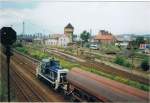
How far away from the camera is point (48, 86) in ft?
61.0

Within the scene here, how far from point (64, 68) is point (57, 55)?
1.26m

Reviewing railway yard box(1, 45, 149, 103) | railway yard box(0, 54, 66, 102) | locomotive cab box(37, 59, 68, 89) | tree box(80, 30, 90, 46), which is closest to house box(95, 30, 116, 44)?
tree box(80, 30, 90, 46)

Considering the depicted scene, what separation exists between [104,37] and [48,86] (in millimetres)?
5525

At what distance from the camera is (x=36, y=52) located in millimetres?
18000

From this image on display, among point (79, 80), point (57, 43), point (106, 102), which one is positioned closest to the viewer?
point (106, 102)

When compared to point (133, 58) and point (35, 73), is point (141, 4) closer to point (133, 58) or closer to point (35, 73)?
point (133, 58)

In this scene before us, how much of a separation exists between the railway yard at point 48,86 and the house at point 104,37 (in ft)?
6.12

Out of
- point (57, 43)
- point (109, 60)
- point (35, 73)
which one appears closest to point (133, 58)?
point (109, 60)

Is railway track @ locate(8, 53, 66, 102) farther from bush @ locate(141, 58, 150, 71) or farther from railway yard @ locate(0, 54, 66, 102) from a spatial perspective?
bush @ locate(141, 58, 150, 71)

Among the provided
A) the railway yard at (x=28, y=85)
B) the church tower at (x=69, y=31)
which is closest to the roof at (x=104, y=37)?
the church tower at (x=69, y=31)

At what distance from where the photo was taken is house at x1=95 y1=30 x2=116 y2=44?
17.5m

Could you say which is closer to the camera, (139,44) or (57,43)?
(139,44)

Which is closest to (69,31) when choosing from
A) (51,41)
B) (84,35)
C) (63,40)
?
(63,40)

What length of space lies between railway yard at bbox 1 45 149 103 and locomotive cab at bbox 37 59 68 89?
58 centimetres
